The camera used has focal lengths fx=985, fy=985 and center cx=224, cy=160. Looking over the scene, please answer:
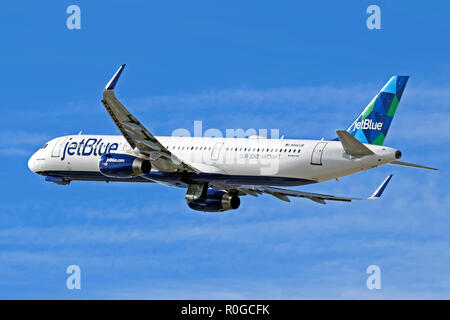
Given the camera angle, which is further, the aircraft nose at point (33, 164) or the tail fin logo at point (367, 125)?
the aircraft nose at point (33, 164)

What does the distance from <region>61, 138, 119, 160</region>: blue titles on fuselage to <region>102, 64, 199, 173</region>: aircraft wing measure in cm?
478

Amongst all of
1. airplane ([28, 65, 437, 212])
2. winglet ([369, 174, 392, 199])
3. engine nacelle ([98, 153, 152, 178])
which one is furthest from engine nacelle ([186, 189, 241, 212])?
winglet ([369, 174, 392, 199])

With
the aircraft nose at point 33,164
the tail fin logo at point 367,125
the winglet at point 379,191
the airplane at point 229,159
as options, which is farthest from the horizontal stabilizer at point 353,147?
the aircraft nose at point 33,164

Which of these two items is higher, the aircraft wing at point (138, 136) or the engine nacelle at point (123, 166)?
the aircraft wing at point (138, 136)

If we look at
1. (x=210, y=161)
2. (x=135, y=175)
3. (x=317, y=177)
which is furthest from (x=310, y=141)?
(x=135, y=175)

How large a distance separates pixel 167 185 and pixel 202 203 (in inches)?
106

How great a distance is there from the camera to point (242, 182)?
65062 mm

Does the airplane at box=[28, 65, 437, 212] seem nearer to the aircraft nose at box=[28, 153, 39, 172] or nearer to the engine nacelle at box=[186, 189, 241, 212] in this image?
the engine nacelle at box=[186, 189, 241, 212]

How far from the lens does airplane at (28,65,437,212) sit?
61.3 metres

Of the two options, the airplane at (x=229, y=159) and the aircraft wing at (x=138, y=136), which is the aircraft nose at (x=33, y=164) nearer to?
the airplane at (x=229, y=159)

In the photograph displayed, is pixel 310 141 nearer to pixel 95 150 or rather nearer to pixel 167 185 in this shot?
pixel 167 185

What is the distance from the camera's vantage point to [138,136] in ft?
200

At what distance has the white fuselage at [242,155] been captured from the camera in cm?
6188

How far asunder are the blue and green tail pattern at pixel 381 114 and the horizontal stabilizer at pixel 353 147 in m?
2.82
